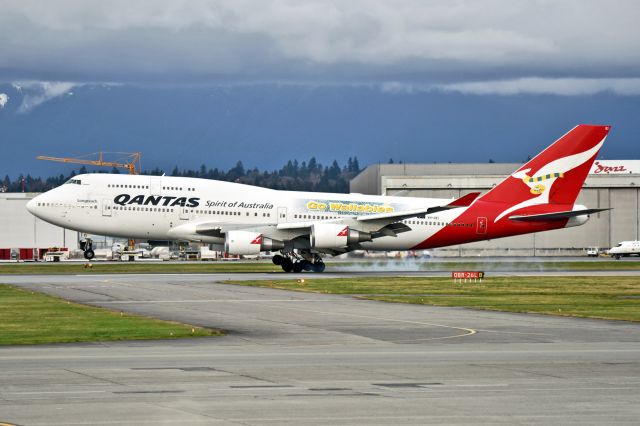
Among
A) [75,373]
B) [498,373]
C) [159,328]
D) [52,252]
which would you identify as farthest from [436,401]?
[52,252]

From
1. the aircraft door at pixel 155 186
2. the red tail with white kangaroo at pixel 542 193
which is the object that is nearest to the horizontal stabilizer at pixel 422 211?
the red tail with white kangaroo at pixel 542 193

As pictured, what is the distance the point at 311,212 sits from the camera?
69.4 metres

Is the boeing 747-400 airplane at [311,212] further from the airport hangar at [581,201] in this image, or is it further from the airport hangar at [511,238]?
the airport hangar at [581,201]

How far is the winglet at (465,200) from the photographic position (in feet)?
212

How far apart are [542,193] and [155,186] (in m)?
24.7

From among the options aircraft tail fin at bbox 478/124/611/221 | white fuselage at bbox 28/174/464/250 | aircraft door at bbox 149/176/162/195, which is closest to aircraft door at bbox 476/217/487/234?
aircraft tail fin at bbox 478/124/611/221

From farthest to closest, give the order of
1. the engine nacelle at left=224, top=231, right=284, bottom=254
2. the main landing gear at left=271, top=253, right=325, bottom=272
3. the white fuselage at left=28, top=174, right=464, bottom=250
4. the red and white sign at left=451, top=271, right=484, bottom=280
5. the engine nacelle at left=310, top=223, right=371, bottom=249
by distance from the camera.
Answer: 1. the main landing gear at left=271, top=253, right=325, bottom=272
2. the white fuselage at left=28, top=174, right=464, bottom=250
3. the engine nacelle at left=310, top=223, right=371, bottom=249
4. the engine nacelle at left=224, top=231, right=284, bottom=254
5. the red and white sign at left=451, top=271, right=484, bottom=280

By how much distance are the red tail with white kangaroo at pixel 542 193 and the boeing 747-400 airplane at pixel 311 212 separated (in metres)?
0.06

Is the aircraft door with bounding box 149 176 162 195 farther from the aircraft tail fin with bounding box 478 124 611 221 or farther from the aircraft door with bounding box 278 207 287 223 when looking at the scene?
the aircraft tail fin with bounding box 478 124 611 221

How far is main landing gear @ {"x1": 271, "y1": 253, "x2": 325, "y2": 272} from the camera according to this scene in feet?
224

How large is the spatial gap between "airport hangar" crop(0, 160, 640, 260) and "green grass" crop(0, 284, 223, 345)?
3388 inches

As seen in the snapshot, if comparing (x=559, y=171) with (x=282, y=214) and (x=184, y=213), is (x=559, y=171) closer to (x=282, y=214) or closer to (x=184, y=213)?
(x=282, y=214)

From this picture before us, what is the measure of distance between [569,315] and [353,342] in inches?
458

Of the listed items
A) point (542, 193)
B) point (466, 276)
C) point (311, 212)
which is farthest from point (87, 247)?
point (542, 193)
